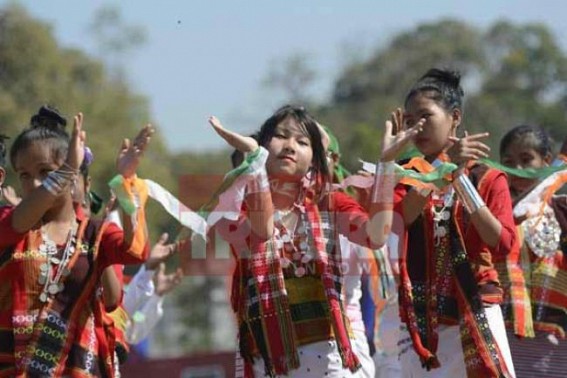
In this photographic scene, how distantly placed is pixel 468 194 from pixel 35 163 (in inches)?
73.7

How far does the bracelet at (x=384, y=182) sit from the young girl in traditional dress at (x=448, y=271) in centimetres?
24

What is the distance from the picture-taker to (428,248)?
668cm

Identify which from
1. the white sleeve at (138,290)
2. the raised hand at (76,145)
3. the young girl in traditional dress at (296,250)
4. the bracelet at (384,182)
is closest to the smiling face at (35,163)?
the raised hand at (76,145)

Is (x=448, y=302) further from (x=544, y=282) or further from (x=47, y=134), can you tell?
(x=47, y=134)

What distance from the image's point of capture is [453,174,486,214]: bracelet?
Result: 21.0 feet

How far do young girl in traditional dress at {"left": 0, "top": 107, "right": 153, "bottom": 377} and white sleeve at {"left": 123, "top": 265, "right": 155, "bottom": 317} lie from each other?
9.51 ft

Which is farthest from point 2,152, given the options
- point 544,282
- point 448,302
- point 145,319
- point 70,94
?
point 70,94

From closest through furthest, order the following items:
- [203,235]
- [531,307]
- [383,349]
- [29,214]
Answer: [29,214] < [203,235] < [531,307] < [383,349]

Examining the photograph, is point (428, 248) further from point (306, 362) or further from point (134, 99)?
point (134, 99)

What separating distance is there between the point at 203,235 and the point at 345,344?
0.88m

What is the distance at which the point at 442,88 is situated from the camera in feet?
22.6

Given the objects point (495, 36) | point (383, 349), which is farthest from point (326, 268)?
point (495, 36)

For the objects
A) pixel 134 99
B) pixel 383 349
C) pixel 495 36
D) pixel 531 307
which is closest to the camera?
pixel 531 307

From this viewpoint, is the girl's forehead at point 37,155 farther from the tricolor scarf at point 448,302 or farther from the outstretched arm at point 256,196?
the tricolor scarf at point 448,302
